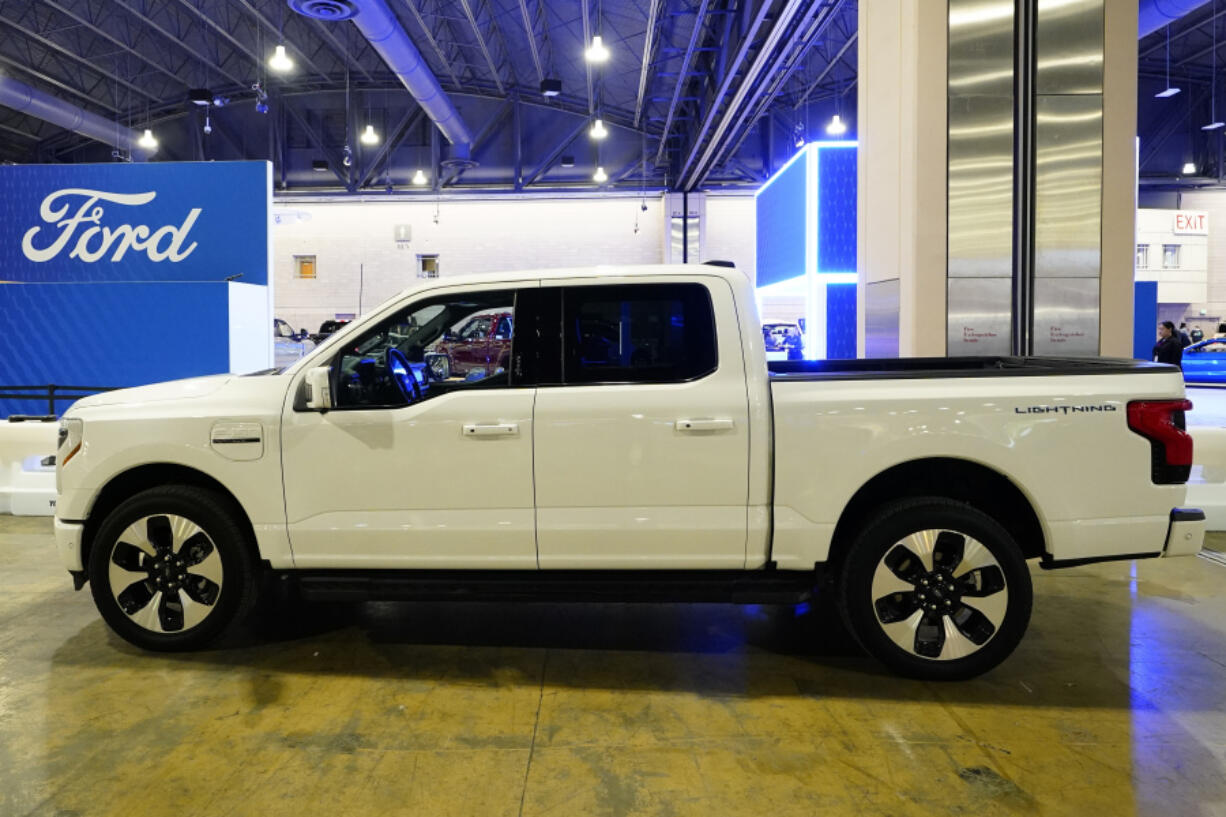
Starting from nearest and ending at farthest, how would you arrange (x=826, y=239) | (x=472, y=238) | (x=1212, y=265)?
(x=826, y=239) → (x=472, y=238) → (x=1212, y=265)

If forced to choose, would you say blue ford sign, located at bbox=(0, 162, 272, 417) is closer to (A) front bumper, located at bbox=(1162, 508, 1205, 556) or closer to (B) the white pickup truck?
(B) the white pickup truck

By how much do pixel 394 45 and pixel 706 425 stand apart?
50.4 feet

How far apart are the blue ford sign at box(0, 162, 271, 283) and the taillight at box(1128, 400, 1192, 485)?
10740 mm

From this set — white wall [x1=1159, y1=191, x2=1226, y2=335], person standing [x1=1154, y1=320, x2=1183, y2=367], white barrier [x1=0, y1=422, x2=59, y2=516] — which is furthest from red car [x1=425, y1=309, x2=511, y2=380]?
white wall [x1=1159, y1=191, x2=1226, y2=335]

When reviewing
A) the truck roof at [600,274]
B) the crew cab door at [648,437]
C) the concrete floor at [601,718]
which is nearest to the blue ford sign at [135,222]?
the concrete floor at [601,718]

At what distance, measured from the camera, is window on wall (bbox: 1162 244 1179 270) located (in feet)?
94.6

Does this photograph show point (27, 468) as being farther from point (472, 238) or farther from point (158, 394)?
point (472, 238)

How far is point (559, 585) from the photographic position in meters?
4.07

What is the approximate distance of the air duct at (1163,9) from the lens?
47.5 ft

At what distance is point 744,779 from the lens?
10.3ft

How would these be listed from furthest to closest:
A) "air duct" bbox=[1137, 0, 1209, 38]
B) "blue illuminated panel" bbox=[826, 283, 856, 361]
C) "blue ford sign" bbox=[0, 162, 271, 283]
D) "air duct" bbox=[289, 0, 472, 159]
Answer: "blue illuminated panel" bbox=[826, 283, 856, 361] → "air duct" bbox=[1137, 0, 1209, 38] → "air duct" bbox=[289, 0, 472, 159] → "blue ford sign" bbox=[0, 162, 271, 283]

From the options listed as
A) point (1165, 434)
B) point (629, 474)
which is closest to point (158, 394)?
point (629, 474)

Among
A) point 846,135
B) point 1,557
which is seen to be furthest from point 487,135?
point 1,557

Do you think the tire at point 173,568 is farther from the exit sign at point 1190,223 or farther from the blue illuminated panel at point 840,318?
the exit sign at point 1190,223
